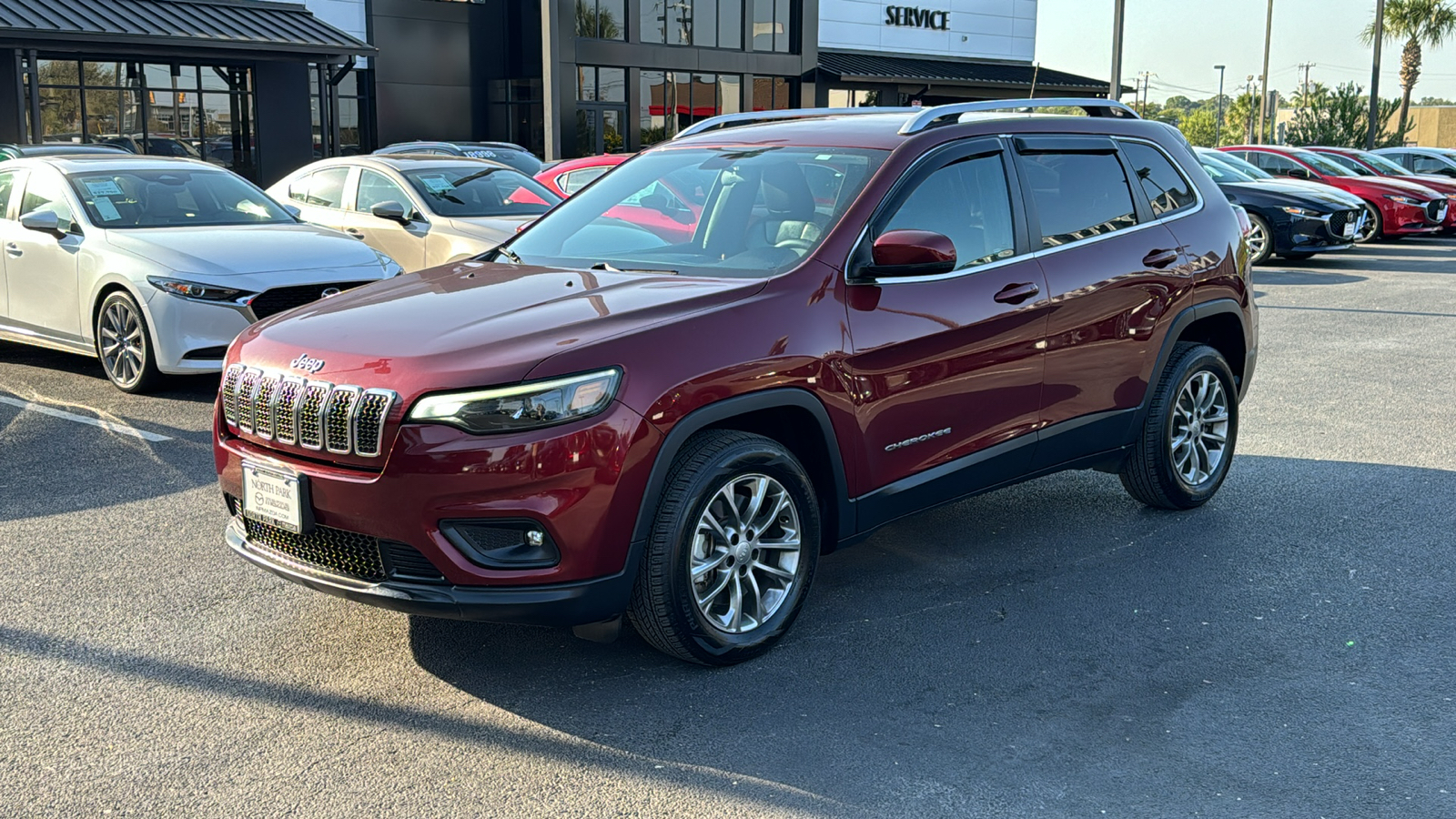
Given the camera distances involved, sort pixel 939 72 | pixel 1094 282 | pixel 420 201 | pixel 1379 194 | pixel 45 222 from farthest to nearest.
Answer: pixel 939 72 → pixel 1379 194 → pixel 420 201 → pixel 45 222 → pixel 1094 282

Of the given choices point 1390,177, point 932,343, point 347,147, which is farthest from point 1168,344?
point 347,147

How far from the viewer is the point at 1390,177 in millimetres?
23141

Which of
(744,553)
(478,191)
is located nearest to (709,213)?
(744,553)

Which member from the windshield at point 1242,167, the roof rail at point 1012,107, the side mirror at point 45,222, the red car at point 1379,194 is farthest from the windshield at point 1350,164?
the side mirror at point 45,222

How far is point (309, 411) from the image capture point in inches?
157

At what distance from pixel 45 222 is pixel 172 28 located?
15.9 metres

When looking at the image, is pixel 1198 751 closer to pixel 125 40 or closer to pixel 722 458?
pixel 722 458

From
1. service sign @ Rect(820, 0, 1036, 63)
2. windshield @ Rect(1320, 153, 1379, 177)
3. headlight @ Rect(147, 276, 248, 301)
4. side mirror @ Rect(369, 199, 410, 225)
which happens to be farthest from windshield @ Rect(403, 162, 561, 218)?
service sign @ Rect(820, 0, 1036, 63)

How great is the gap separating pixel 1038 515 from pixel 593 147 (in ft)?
107

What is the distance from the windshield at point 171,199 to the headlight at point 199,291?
1004 mm

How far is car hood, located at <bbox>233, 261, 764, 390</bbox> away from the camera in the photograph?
385cm

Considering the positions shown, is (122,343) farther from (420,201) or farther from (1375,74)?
(1375,74)

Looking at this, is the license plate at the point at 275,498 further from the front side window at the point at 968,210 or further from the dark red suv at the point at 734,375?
the front side window at the point at 968,210

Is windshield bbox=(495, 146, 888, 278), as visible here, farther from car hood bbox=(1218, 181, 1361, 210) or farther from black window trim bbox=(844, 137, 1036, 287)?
car hood bbox=(1218, 181, 1361, 210)
